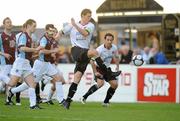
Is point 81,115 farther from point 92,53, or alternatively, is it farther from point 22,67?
point 22,67

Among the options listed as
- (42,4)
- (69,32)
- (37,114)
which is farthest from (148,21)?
(37,114)

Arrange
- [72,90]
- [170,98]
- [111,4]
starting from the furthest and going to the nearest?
[111,4] → [170,98] → [72,90]

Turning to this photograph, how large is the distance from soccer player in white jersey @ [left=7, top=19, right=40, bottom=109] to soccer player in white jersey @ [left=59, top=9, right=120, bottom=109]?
0.85 metres

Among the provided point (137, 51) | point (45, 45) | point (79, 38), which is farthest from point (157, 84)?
point (79, 38)

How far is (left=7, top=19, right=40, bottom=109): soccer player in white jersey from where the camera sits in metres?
17.8

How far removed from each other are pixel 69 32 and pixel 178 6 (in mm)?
14670

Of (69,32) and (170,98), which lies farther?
(170,98)

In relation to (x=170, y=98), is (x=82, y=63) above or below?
above

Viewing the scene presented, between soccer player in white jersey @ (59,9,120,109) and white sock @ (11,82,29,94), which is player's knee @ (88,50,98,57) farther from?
white sock @ (11,82,29,94)

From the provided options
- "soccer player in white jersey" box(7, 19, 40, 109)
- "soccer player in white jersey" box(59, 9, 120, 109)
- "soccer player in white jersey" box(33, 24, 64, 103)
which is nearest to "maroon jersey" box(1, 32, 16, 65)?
"soccer player in white jersey" box(33, 24, 64, 103)

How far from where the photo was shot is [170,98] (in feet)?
83.0

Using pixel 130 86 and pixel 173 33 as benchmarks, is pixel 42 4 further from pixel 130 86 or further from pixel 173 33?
pixel 130 86

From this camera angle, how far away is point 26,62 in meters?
18.2

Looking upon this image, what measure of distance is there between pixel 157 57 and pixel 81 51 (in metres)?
9.95
